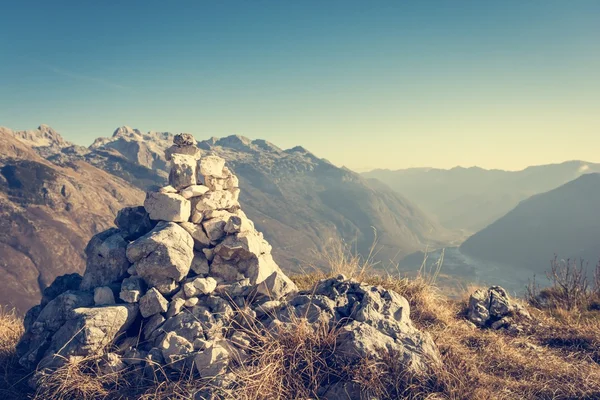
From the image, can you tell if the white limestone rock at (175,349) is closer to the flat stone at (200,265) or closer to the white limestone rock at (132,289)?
the white limestone rock at (132,289)

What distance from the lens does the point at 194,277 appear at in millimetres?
8586

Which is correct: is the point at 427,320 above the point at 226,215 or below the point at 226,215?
A: below

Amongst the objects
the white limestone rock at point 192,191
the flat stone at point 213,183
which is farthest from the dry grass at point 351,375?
the flat stone at point 213,183

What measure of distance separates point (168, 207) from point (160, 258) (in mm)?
1568

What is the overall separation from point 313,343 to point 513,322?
6.48 meters

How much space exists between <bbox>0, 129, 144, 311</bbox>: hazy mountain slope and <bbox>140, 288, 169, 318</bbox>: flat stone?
14671 cm

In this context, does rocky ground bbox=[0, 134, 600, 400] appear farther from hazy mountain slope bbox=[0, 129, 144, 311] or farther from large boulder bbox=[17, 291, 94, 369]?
hazy mountain slope bbox=[0, 129, 144, 311]

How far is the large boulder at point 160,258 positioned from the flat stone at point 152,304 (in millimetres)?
418

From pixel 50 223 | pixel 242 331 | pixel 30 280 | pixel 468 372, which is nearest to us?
pixel 468 372

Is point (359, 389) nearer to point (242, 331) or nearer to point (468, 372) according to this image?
point (468, 372)

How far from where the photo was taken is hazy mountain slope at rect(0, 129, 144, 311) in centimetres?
14200

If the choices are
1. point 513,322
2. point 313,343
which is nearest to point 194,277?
point 313,343

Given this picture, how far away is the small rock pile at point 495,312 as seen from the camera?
9664 millimetres

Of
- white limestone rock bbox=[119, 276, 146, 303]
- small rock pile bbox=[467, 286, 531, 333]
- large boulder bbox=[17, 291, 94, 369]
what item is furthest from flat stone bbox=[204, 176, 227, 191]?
small rock pile bbox=[467, 286, 531, 333]
